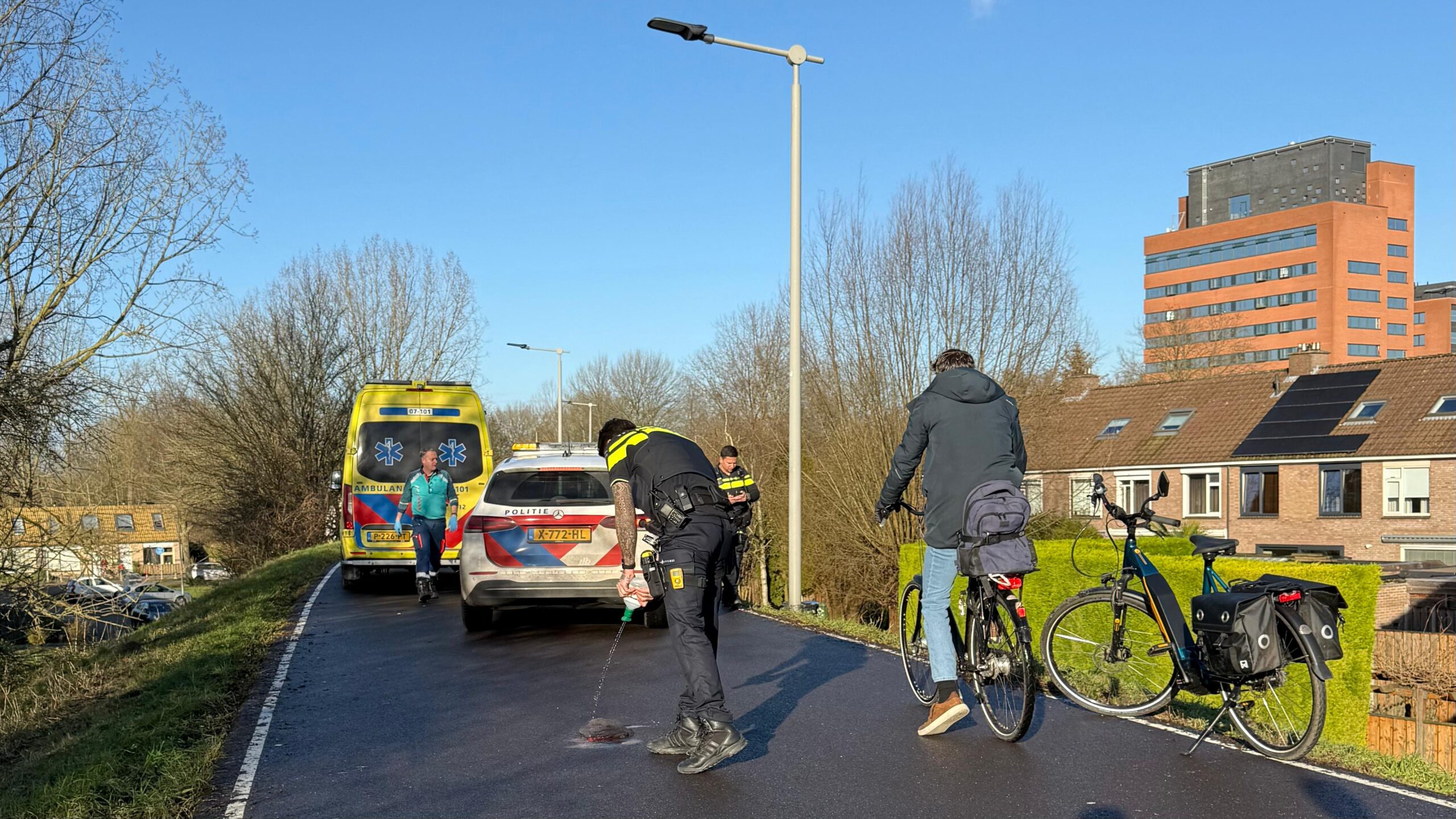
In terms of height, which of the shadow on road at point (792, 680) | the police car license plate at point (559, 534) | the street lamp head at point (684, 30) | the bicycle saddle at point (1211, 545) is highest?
the street lamp head at point (684, 30)

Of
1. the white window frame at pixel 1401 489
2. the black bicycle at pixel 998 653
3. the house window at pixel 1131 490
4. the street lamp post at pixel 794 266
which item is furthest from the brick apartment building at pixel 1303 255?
the black bicycle at pixel 998 653

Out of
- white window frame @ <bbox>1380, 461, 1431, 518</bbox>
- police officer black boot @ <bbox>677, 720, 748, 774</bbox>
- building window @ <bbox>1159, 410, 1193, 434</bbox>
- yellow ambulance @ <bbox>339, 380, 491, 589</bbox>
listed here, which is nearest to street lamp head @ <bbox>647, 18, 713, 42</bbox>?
yellow ambulance @ <bbox>339, 380, 491, 589</bbox>

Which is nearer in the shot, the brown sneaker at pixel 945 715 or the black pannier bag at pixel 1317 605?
the black pannier bag at pixel 1317 605

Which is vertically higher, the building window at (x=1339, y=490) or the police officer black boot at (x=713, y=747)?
the police officer black boot at (x=713, y=747)

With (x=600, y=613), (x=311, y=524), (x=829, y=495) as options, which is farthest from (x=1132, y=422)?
(x=600, y=613)

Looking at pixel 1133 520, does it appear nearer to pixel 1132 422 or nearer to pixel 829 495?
pixel 829 495

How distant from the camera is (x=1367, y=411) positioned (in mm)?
40406

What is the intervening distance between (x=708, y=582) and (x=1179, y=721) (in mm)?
2942

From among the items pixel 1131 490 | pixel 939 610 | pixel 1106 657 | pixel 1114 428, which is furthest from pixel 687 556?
pixel 1114 428

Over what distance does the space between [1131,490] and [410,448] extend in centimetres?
3406

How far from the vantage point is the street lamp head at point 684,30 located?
47.3ft

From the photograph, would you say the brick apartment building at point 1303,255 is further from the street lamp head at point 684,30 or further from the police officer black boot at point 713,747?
the police officer black boot at point 713,747

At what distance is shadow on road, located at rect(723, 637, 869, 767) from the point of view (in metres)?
6.52

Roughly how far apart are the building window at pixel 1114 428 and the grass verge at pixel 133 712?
37.3m
